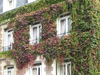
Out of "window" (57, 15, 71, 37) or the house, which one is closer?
the house

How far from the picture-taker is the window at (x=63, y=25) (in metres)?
14.7

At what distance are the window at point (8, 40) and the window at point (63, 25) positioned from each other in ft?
15.9

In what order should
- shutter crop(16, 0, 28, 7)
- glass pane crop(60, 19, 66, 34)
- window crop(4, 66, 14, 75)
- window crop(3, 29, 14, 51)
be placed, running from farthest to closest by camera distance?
window crop(3, 29, 14, 51) < shutter crop(16, 0, 28, 7) < window crop(4, 66, 14, 75) < glass pane crop(60, 19, 66, 34)

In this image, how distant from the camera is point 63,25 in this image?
592 inches

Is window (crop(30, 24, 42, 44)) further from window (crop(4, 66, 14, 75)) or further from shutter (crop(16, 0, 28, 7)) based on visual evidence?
window (crop(4, 66, 14, 75))

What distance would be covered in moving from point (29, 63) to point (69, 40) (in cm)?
369

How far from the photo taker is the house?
13227mm

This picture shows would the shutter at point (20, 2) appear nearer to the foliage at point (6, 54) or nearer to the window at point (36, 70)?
the foliage at point (6, 54)

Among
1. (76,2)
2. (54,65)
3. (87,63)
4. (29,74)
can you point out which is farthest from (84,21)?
(29,74)

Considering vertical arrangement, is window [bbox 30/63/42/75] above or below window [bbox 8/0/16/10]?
below

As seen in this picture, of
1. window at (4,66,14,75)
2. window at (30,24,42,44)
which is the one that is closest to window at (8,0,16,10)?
window at (30,24,42,44)

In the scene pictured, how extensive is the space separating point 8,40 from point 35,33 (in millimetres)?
3130

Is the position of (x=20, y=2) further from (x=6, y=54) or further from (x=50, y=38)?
(x=50, y=38)

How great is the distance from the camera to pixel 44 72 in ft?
49.3
